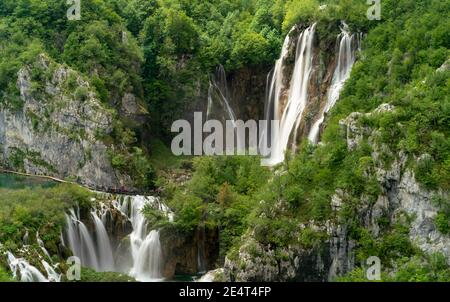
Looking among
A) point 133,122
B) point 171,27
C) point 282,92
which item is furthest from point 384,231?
point 171,27

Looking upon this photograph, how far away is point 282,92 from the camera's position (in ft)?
148

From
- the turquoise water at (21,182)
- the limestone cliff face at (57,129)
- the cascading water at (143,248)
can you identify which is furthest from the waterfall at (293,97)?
the turquoise water at (21,182)

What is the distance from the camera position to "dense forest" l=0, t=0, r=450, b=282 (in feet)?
95.0

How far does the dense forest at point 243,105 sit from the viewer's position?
29.0 meters

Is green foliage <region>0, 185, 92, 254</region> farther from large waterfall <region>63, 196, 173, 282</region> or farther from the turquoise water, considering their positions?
the turquoise water

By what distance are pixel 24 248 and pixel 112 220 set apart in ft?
20.2

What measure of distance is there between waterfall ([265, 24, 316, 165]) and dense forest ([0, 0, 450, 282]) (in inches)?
45.6

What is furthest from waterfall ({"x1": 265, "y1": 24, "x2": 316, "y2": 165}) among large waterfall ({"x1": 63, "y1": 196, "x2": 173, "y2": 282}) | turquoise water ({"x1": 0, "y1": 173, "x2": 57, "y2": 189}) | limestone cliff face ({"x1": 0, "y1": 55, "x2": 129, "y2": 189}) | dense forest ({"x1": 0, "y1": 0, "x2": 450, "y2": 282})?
turquoise water ({"x1": 0, "y1": 173, "x2": 57, "y2": 189})

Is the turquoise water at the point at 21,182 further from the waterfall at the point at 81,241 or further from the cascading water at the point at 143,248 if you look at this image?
the waterfall at the point at 81,241

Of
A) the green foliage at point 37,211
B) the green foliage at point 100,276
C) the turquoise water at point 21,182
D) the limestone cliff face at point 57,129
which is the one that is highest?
the limestone cliff face at point 57,129

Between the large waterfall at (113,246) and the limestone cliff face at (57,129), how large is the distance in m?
7.83

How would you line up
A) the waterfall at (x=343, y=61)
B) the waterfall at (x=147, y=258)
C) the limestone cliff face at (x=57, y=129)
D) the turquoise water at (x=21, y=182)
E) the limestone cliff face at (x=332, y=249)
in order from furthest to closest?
the limestone cliff face at (x=57, y=129)
the turquoise water at (x=21, y=182)
the waterfall at (x=343, y=61)
the waterfall at (x=147, y=258)
the limestone cliff face at (x=332, y=249)

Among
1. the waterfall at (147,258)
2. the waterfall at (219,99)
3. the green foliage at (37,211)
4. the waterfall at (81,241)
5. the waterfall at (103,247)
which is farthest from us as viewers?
the waterfall at (219,99)

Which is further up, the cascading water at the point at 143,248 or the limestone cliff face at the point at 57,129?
the limestone cliff face at the point at 57,129
